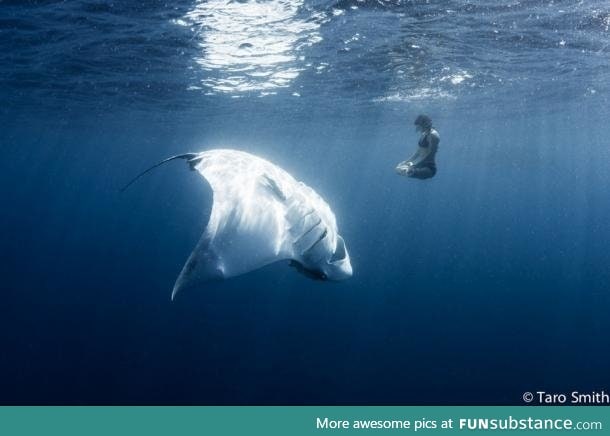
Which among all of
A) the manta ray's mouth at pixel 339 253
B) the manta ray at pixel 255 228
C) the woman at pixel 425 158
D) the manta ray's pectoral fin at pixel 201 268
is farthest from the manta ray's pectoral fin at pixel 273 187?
the woman at pixel 425 158

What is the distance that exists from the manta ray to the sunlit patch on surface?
724cm

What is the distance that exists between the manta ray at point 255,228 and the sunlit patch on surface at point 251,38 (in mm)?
7243

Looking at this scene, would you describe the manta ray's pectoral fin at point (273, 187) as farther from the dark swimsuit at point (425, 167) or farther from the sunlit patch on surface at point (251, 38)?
the sunlit patch on surface at point (251, 38)

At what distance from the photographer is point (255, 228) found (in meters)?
3.15

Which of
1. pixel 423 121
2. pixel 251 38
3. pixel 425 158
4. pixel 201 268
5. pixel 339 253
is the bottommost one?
pixel 425 158

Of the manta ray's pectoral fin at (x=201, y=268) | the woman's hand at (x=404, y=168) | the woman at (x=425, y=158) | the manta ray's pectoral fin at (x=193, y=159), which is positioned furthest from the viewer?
the woman's hand at (x=404, y=168)

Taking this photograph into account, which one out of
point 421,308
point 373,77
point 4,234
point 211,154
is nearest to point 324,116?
point 373,77

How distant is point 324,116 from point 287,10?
21121mm

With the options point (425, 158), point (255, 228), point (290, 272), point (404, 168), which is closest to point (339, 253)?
point (255, 228)

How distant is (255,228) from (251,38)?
38.3ft

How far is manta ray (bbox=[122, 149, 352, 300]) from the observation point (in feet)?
9.07

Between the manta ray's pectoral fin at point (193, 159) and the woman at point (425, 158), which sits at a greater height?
the manta ray's pectoral fin at point (193, 159)

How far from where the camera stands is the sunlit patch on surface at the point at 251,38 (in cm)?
1058

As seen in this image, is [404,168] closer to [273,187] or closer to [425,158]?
[425,158]
